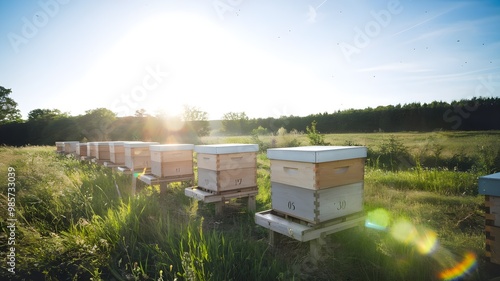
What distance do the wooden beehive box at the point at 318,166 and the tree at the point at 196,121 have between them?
22455 millimetres

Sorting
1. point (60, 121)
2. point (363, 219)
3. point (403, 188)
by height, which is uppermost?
point (60, 121)

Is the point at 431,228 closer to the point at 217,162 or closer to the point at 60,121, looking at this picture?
the point at 217,162

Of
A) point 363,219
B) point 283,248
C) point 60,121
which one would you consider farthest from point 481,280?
point 60,121

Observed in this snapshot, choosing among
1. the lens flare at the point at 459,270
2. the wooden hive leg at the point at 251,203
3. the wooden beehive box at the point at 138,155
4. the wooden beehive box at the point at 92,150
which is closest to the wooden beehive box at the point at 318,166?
the lens flare at the point at 459,270

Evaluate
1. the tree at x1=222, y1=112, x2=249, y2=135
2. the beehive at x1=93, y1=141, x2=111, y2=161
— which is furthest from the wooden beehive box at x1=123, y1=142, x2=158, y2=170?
the tree at x1=222, y1=112, x2=249, y2=135

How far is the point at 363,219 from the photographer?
3348 mm

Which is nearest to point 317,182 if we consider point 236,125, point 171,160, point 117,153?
point 171,160

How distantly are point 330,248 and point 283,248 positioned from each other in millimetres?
608

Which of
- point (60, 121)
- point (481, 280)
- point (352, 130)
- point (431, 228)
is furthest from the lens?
point (352, 130)

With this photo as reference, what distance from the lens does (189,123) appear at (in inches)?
1005

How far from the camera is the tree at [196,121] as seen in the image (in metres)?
25.6

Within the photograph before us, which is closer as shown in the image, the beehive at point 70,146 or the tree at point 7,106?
the beehive at point 70,146

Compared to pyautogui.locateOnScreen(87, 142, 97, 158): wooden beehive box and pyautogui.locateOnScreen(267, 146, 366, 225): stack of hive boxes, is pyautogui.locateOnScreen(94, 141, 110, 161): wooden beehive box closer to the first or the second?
pyautogui.locateOnScreen(87, 142, 97, 158): wooden beehive box

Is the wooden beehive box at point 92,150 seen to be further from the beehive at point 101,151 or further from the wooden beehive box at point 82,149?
the wooden beehive box at point 82,149
